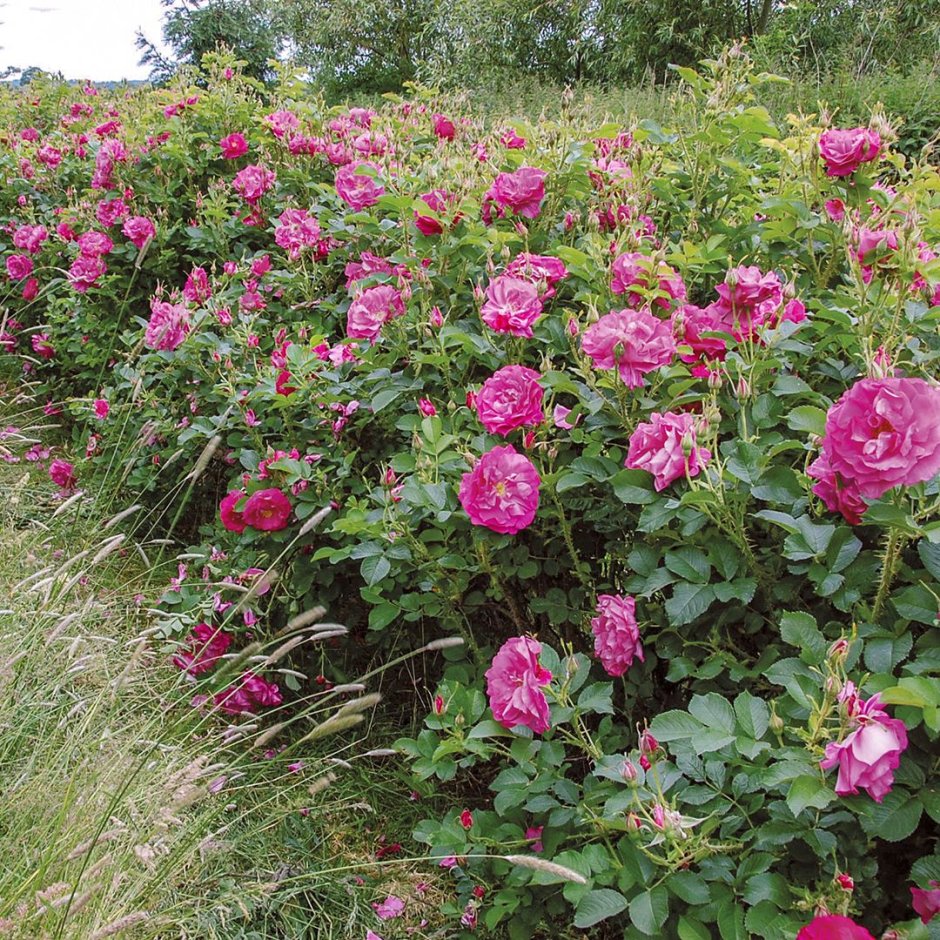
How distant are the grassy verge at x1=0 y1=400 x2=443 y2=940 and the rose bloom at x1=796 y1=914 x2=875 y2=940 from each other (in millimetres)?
530

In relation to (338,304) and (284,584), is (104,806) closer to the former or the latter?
(284,584)

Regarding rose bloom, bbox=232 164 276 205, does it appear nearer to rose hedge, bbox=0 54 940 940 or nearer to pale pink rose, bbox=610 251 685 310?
rose hedge, bbox=0 54 940 940

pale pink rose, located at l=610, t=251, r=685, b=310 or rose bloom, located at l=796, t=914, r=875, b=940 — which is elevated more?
pale pink rose, located at l=610, t=251, r=685, b=310

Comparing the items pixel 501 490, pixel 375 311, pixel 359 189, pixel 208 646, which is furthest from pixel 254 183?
pixel 501 490

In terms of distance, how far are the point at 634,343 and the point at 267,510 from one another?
97cm

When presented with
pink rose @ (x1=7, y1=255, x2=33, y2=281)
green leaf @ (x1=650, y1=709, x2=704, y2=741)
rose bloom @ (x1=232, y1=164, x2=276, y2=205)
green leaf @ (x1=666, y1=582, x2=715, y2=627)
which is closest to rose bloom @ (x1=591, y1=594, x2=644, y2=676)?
green leaf @ (x1=666, y1=582, x2=715, y2=627)

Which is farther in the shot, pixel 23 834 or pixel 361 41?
pixel 361 41

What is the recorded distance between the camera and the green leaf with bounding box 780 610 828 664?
41.8 inches

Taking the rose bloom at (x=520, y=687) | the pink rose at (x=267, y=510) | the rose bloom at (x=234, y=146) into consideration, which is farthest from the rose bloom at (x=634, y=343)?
the rose bloom at (x=234, y=146)

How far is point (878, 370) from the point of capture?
939 mm

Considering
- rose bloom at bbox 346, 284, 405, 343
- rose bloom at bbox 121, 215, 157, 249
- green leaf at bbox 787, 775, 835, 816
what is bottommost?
green leaf at bbox 787, 775, 835, 816

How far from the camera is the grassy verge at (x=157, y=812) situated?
4.10ft

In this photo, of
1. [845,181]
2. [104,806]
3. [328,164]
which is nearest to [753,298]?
[845,181]

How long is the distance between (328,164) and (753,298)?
2160mm
